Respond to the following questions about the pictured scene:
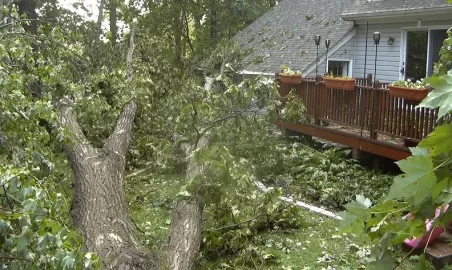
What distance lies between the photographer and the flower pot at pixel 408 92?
271 inches

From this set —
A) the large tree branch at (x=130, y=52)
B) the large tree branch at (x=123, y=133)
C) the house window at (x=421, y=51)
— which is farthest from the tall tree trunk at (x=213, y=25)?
the large tree branch at (x=123, y=133)

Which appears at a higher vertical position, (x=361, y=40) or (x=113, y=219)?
(x=361, y=40)

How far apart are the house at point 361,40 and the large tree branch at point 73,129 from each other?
7.01 metres

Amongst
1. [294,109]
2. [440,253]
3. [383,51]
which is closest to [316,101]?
[294,109]

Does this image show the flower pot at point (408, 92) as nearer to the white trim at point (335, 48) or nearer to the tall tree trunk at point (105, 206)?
the tall tree trunk at point (105, 206)

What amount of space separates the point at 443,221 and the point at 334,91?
26.7 feet

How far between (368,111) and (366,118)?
0.14 m

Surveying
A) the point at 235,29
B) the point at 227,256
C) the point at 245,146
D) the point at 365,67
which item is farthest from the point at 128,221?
the point at 235,29

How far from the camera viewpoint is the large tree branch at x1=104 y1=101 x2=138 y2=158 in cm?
749

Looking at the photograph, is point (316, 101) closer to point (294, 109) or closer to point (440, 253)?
point (294, 109)

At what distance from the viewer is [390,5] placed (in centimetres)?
1188

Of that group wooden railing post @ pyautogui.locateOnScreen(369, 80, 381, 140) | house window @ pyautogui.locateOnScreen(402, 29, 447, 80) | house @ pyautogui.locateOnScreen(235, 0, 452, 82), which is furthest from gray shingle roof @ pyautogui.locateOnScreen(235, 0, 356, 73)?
wooden railing post @ pyautogui.locateOnScreen(369, 80, 381, 140)

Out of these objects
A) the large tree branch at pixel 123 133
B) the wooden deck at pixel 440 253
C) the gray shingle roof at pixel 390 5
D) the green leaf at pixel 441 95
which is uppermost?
the gray shingle roof at pixel 390 5

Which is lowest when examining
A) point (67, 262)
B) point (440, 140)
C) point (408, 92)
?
point (67, 262)
